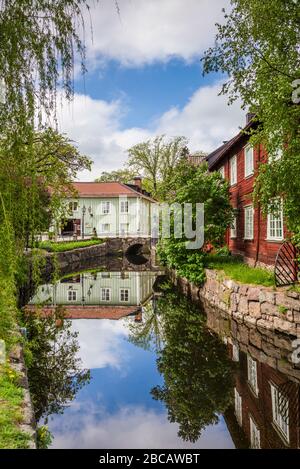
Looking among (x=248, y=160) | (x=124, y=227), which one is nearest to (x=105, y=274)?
(x=248, y=160)

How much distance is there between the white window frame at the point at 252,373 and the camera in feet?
24.3

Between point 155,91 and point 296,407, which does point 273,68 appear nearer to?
point 155,91

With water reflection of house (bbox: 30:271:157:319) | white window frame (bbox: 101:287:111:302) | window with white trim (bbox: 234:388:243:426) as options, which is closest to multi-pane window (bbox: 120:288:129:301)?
water reflection of house (bbox: 30:271:157:319)

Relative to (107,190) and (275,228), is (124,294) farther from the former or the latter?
(107,190)

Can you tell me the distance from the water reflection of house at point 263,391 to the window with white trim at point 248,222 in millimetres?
6717

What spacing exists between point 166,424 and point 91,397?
1772 mm

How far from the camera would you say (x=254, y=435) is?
5.80 metres

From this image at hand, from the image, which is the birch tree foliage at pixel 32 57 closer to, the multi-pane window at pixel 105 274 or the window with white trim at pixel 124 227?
the multi-pane window at pixel 105 274

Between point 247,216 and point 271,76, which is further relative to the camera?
point 247,216

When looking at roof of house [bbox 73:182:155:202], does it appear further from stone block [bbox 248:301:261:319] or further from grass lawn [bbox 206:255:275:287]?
stone block [bbox 248:301:261:319]

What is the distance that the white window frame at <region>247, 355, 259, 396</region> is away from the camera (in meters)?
7.40

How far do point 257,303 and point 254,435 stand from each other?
5275mm

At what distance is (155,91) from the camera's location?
455 centimetres

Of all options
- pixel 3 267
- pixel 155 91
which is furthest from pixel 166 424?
pixel 155 91
